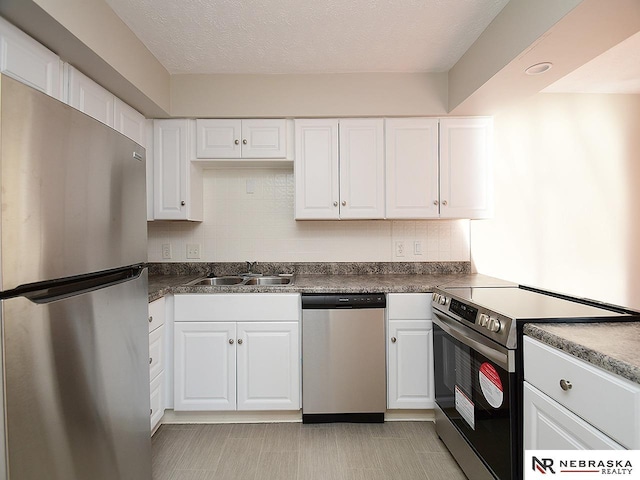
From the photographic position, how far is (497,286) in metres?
2.26

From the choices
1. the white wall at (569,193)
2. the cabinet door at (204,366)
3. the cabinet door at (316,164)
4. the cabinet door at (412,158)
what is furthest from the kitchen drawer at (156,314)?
the white wall at (569,193)

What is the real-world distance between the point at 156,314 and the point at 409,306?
1.64 m

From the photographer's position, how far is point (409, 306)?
235cm

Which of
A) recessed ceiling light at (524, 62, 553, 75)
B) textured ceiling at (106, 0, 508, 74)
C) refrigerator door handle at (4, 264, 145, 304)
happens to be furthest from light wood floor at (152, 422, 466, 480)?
textured ceiling at (106, 0, 508, 74)

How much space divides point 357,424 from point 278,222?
1637mm

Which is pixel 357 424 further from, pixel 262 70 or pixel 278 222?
pixel 262 70

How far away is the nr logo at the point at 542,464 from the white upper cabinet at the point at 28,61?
2.44 meters

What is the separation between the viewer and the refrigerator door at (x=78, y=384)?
822 millimetres

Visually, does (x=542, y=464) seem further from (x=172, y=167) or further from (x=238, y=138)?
(x=172, y=167)

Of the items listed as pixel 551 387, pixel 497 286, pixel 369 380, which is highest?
pixel 497 286

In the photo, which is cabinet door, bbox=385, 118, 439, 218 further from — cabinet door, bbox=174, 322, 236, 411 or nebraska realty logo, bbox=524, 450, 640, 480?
nebraska realty logo, bbox=524, 450, 640, 480

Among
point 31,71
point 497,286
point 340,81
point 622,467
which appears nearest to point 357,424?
point 497,286

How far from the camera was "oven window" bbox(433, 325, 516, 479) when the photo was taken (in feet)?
4.66

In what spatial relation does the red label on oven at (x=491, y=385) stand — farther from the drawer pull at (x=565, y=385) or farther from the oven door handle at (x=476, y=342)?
the drawer pull at (x=565, y=385)
